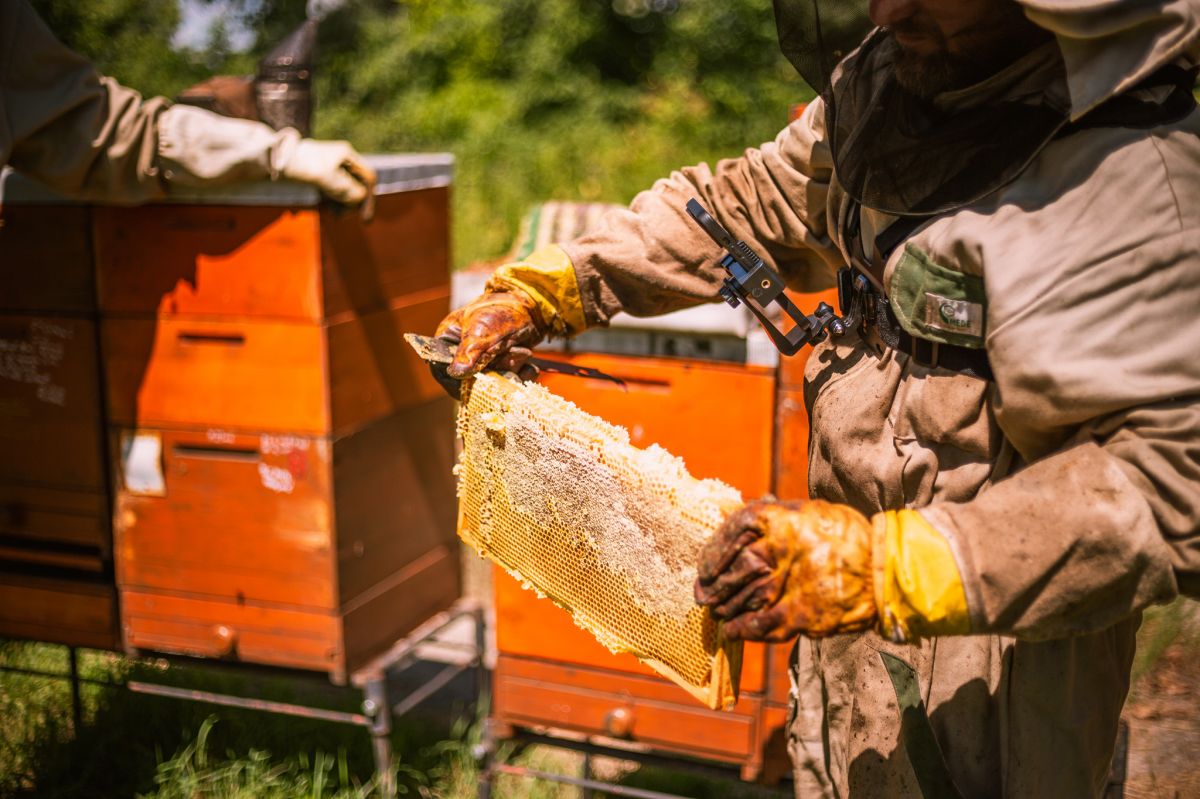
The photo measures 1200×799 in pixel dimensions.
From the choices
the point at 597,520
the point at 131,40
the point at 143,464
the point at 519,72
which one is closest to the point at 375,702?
the point at 143,464

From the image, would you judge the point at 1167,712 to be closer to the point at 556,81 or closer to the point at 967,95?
the point at 967,95

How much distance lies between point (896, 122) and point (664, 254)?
0.53 m

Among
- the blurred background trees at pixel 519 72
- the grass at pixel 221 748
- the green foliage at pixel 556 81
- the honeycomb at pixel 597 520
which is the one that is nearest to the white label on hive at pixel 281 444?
the grass at pixel 221 748

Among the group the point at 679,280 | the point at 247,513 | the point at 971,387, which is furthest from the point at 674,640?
the point at 247,513

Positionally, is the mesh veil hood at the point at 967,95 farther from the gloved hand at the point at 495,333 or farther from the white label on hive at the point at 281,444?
the white label on hive at the point at 281,444

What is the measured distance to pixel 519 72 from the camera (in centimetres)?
1495

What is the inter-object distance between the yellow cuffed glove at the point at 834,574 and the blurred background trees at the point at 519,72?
10335mm

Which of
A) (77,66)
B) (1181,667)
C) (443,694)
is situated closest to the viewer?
(77,66)

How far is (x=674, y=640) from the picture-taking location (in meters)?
1.65

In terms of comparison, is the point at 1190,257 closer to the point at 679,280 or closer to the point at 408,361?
the point at 679,280

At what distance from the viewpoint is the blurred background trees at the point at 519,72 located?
12281mm

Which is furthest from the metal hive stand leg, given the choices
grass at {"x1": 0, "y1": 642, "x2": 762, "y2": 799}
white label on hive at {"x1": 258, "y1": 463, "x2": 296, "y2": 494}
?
white label on hive at {"x1": 258, "y1": 463, "x2": 296, "y2": 494}

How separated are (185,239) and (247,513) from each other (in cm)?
79

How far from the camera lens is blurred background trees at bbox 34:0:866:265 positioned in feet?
40.3
